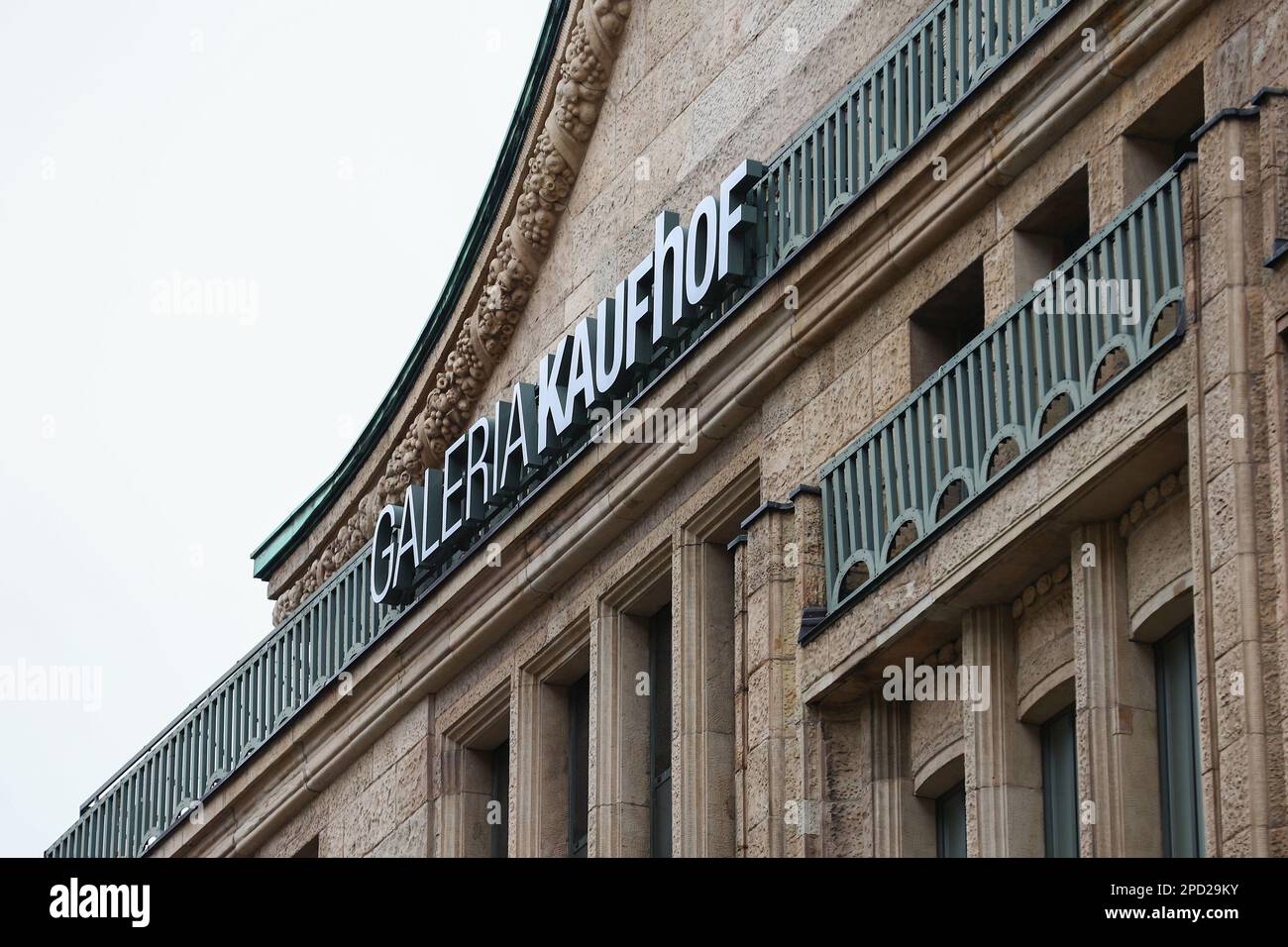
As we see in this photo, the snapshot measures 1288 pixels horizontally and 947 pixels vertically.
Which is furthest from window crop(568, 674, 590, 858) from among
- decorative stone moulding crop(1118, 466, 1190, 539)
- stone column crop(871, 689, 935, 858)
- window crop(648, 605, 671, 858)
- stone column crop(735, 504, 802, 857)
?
decorative stone moulding crop(1118, 466, 1190, 539)

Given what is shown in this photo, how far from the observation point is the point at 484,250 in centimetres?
3209

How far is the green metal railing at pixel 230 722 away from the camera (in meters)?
32.0

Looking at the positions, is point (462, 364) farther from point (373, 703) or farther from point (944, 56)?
point (944, 56)

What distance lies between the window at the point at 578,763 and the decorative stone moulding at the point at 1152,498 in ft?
24.7

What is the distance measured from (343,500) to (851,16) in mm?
9363

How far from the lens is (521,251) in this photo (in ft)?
103

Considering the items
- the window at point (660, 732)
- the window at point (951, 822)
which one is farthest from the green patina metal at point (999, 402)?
the window at point (660, 732)

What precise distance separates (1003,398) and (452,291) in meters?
10.9

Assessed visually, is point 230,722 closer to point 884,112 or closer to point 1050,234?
point 884,112

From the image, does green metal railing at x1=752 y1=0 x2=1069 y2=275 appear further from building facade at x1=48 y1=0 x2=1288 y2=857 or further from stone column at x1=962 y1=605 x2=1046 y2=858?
stone column at x1=962 y1=605 x2=1046 y2=858

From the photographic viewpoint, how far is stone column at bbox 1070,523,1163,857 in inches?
818

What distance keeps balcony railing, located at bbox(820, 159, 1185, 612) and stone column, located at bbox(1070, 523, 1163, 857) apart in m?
0.79
